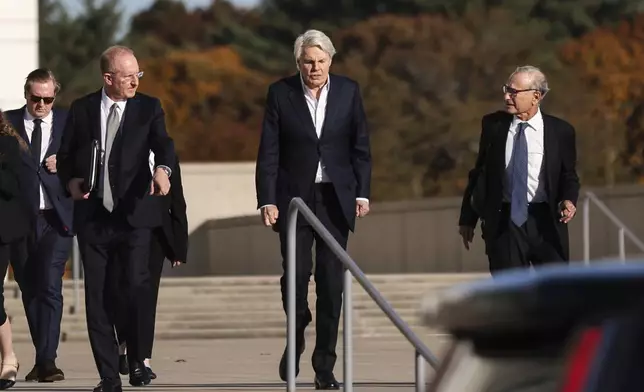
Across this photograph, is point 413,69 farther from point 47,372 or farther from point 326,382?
point 326,382

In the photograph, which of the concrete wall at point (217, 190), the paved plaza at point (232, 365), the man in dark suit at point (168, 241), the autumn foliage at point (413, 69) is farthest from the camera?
the autumn foliage at point (413, 69)

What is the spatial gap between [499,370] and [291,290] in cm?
604

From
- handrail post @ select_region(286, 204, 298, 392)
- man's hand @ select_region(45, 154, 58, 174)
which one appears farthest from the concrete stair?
handrail post @ select_region(286, 204, 298, 392)

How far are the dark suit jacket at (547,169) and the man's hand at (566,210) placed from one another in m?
0.03

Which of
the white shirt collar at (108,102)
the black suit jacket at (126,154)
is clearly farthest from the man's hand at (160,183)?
the white shirt collar at (108,102)

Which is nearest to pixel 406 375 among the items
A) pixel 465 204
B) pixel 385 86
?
pixel 465 204

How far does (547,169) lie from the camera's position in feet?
29.6

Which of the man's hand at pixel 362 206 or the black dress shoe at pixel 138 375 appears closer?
the man's hand at pixel 362 206

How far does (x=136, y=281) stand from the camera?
922 centimetres

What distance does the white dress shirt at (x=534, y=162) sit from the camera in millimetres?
9016

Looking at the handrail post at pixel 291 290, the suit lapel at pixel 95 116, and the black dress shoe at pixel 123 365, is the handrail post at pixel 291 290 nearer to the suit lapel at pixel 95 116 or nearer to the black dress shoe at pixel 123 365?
the suit lapel at pixel 95 116

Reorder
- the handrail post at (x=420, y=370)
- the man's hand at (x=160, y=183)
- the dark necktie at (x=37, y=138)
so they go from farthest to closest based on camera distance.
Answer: the dark necktie at (x=37, y=138), the man's hand at (x=160, y=183), the handrail post at (x=420, y=370)

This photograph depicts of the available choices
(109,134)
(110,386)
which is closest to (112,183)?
(109,134)

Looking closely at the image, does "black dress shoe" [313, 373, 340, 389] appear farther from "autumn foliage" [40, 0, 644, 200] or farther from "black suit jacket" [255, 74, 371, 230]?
"autumn foliage" [40, 0, 644, 200]
